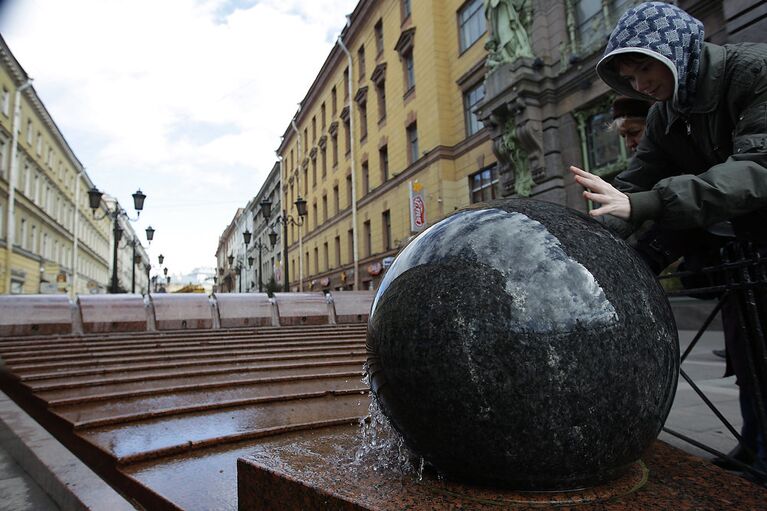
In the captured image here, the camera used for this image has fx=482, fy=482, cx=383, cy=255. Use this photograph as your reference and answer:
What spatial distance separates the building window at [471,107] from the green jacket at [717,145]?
17.1 metres

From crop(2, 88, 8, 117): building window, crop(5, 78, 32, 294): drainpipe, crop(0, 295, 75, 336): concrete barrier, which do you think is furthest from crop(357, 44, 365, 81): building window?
crop(0, 295, 75, 336): concrete barrier

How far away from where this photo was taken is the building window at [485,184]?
17719 mm

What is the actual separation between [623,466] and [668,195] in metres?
0.93

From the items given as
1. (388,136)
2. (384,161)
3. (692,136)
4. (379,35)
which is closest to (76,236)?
(384,161)

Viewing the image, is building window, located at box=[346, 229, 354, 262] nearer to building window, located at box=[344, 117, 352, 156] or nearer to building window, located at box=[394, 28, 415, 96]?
building window, located at box=[344, 117, 352, 156]

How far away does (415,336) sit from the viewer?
1.60 m

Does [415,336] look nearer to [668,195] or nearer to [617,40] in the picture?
[668,195]

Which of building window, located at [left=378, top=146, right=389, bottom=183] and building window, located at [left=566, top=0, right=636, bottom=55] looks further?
building window, located at [left=378, top=146, right=389, bottom=183]

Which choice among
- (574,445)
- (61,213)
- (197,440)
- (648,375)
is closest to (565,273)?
(648,375)

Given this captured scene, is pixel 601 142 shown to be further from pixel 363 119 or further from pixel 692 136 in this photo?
pixel 363 119

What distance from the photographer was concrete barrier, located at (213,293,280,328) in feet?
33.1

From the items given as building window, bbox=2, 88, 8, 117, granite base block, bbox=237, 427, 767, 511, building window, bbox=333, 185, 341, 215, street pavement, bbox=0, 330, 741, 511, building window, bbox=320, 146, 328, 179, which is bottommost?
street pavement, bbox=0, 330, 741, 511

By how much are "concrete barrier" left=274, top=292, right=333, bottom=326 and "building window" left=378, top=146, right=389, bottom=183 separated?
50.1 feet

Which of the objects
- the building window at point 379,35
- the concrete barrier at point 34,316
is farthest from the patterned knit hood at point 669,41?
the building window at point 379,35
